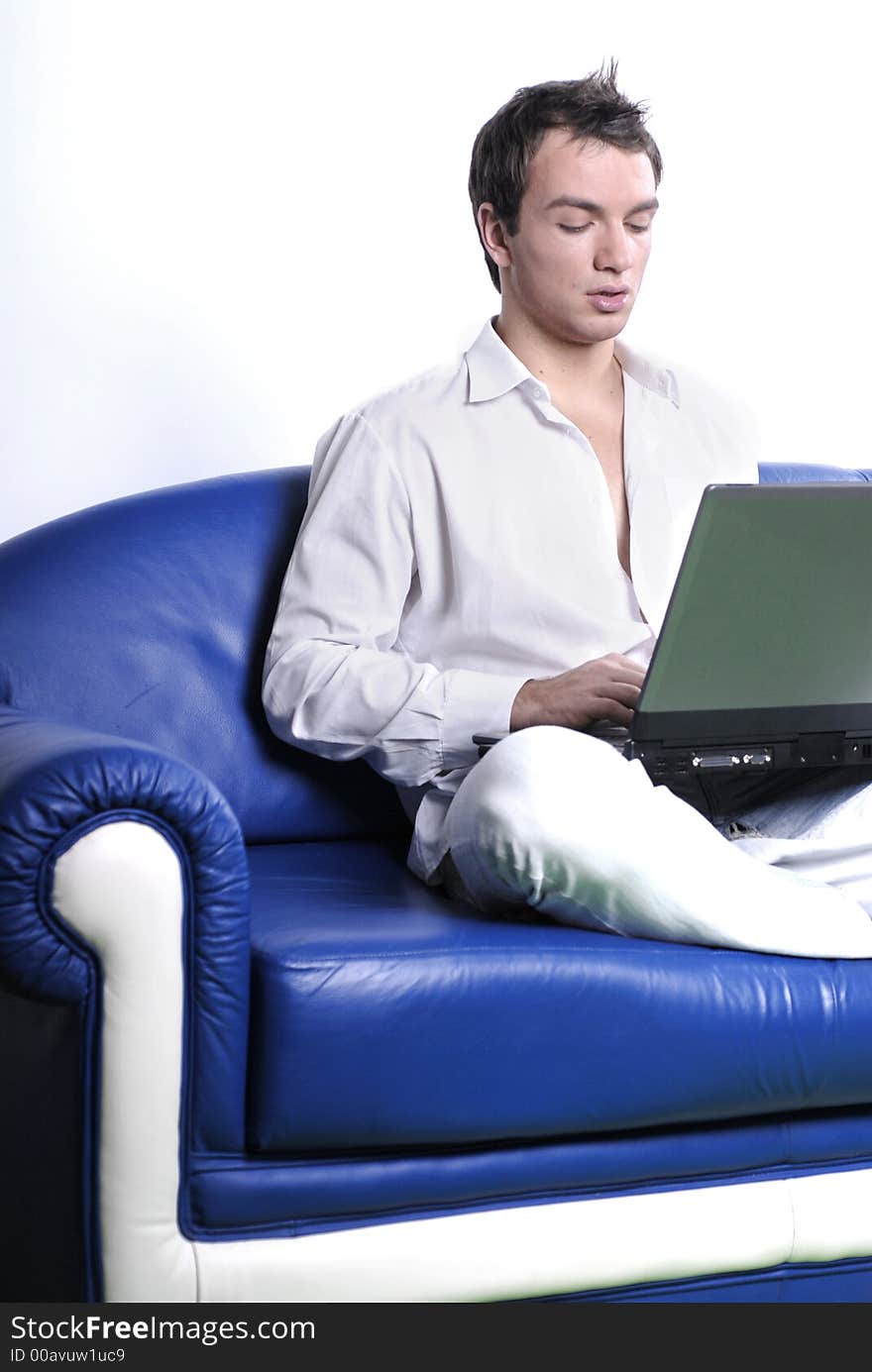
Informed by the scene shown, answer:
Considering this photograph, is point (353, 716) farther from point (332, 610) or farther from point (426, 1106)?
point (426, 1106)

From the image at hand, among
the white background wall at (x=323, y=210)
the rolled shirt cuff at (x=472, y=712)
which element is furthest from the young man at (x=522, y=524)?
the white background wall at (x=323, y=210)

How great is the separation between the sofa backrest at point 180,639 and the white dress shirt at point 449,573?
0.10 metres

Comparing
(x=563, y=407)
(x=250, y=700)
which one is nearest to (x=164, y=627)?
(x=250, y=700)

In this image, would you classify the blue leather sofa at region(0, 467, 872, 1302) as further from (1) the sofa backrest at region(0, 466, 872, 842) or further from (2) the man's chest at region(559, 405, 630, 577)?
(2) the man's chest at region(559, 405, 630, 577)

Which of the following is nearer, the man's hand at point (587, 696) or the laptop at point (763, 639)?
the laptop at point (763, 639)

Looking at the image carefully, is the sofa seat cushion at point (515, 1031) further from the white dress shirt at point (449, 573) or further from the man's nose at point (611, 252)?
the man's nose at point (611, 252)

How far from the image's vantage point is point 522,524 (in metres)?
2.05

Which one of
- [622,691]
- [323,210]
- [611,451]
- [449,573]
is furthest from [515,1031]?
[323,210]

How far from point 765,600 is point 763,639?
0.13ft

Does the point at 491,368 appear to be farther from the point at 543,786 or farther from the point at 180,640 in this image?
the point at 543,786

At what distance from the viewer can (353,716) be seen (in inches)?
74.5

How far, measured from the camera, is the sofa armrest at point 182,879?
1.33m

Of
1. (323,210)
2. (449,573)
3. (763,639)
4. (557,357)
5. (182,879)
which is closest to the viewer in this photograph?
(182,879)

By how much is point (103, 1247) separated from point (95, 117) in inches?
64.8
